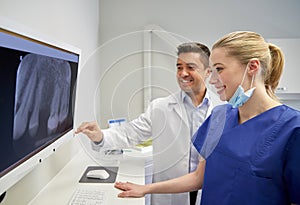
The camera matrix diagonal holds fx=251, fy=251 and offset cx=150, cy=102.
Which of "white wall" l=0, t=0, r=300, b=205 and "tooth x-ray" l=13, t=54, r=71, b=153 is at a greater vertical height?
"white wall" l=0, t=0, r=300, b=205

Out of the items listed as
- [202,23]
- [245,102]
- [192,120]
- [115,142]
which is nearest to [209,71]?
[245,102]

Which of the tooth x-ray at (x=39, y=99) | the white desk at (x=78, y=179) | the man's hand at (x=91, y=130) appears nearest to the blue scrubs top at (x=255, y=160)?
the white desk at (x=78, y=179)

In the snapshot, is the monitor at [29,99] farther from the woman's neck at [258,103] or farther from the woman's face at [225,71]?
the woman's neck at [258,103]

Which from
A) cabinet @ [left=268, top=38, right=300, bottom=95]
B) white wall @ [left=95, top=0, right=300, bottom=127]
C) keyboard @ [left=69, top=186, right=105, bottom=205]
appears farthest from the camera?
white wall @ [left=95, top=0, right=300, bottom=127]

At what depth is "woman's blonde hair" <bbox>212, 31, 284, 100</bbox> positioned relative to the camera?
98 cm

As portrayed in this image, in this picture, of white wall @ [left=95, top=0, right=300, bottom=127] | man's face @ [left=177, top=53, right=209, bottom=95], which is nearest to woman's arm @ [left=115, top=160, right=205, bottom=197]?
man's face @ [left=177, top=53, right=209, bottom=95]

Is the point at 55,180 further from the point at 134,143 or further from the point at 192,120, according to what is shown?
the point at 192,120

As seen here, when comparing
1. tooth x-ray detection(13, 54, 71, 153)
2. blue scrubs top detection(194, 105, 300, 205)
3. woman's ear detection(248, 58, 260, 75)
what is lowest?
blue scrubs top detection(194, 105, 300, 205)

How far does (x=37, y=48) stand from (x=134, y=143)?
1004 mm

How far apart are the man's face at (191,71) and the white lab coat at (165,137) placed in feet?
0.59

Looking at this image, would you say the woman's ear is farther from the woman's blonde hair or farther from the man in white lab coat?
the man in white lab coat

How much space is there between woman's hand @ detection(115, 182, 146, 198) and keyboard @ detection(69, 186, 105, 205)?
0.28 ft

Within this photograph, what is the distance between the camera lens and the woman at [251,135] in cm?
86

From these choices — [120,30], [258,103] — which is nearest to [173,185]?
[258,103]
